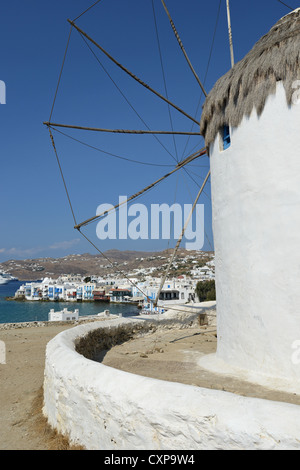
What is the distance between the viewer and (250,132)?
16.4 ft

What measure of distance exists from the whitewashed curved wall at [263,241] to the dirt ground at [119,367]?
588mm

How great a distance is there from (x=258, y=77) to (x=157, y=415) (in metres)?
4.33

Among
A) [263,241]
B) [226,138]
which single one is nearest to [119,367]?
[263,241]

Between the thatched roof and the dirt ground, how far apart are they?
371cm

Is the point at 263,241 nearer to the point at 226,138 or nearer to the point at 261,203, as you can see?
the point at 261,203

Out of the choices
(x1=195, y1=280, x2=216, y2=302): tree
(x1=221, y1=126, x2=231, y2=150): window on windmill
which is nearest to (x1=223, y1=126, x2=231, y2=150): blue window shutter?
(x1=221, y1=126, x2=231, y2=150): window on windmill

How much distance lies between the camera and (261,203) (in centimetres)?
480

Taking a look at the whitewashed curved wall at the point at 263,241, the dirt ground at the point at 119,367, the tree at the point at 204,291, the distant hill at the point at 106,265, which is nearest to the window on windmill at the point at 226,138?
the whitewashed curved wall at the point at 263,241

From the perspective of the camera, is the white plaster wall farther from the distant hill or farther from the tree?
the distant hill

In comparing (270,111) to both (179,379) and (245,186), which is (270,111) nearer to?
(245,186)

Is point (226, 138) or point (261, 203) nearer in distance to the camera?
point (261, 203)
